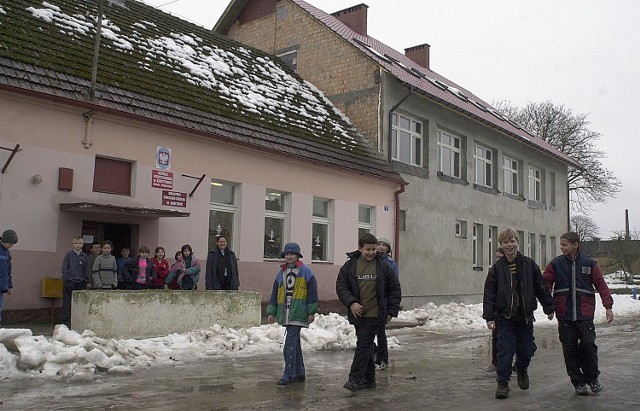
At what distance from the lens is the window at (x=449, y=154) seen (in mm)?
23750

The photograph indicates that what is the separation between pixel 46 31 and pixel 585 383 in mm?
11886

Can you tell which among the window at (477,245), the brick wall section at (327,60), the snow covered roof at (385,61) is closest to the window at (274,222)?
the brick wall section at (327,60)

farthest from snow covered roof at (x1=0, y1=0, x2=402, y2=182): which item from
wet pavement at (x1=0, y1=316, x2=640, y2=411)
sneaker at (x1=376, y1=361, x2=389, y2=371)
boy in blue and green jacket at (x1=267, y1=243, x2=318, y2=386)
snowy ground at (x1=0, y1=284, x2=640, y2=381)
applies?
sneaker at (x1=376, y1=361, x2=389, y2=371)

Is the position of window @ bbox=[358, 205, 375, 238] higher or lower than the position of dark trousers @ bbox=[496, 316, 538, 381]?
higher

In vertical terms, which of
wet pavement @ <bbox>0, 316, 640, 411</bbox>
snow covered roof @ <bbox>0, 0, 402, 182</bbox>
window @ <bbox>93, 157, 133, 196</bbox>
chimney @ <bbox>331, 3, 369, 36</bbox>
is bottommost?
wet pavement @ <bbox>0, 316, 640, 411</bbox>

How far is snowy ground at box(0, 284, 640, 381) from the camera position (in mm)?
7520

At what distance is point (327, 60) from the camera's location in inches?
870

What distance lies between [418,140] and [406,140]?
0.73 metres

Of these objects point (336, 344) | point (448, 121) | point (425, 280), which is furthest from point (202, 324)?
point (448, 121)

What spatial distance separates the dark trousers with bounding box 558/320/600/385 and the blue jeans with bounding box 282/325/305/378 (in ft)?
9.74

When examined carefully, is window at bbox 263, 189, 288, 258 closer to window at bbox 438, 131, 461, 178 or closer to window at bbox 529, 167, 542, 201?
window at bbox 438, 131, 461, 178

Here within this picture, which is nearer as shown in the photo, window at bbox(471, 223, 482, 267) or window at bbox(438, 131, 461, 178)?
window at bbox(438, 131, 461, 178)

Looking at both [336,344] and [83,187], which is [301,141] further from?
[336,344]

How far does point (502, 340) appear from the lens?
695 centimetres
